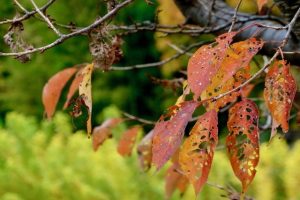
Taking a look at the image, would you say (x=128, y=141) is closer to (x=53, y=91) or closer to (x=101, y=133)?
(x=101, y=133)

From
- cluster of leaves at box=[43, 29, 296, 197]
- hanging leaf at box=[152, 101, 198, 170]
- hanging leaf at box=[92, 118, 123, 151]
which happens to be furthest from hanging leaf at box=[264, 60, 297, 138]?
hanging leaf at box=[92, 118, 123, 151]

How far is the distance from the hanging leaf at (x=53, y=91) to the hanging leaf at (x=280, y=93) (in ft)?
2.46

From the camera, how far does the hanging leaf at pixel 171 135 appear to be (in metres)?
0.95

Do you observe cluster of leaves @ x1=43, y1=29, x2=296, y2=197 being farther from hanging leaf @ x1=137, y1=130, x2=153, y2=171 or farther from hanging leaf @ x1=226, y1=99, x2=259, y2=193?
hanging leaf @ x1=137, y1=130, x2=153, y2=171

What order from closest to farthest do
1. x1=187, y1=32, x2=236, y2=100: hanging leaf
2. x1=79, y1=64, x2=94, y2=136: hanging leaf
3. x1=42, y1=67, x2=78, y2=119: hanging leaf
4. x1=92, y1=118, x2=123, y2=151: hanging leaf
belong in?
x1=187, y1=32, x2=236, y2=100: hanging leaf
x1=79, y1=64, x2=94, y2=136: hanging leaf
x1=42, y1=67, x2=78, y2=119: hanging leaf
x1=92, y1=118, x2=123, y2=151: hanging leaf

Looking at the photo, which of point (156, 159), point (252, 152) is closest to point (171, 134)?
point (156, 159)

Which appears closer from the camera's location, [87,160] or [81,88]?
[81,88]

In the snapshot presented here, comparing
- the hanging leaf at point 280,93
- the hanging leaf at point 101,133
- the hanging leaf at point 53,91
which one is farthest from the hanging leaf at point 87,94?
the hanging leaf at point 101,133

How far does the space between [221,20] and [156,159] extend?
3.21ft

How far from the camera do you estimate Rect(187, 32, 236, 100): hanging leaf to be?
3.05 feet

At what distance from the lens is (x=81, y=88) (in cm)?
118

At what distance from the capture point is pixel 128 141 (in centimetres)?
214

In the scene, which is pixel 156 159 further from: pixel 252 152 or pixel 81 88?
pixel 81 88

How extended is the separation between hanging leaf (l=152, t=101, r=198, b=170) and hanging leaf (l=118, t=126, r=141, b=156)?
1134 mm
